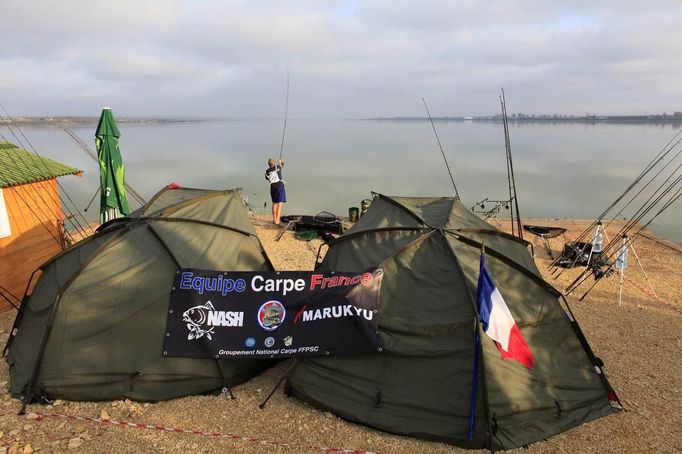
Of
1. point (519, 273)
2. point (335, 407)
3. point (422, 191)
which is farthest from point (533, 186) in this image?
point (335, 407)

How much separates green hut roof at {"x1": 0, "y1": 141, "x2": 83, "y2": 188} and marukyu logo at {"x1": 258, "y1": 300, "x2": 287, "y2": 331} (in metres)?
6.07

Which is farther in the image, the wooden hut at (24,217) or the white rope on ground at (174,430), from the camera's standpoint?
the wooden hut at (24,217)

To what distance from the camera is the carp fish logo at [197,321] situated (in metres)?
5.67

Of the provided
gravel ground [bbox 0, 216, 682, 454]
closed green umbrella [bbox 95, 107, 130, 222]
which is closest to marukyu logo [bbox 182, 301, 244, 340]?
gravel ground [bbox 0, 216, 682, 454]

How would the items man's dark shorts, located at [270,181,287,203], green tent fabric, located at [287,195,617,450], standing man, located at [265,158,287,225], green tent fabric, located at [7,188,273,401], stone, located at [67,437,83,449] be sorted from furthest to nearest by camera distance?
man's dark shorts, located at [270,181,287,203] < standing man, located at [265,158,287,225] < green tent fabric, located at [7,188,273,401] < green tent fabric, located at [287,195,617,450] < stone, located at [67,437,83,449]

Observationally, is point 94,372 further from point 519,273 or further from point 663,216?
point 663,216

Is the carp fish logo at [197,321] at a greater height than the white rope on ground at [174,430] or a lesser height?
greater

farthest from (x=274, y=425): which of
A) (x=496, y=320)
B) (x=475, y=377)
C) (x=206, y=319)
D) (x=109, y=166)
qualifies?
(x=109, y=166)

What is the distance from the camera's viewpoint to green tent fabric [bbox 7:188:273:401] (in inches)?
217

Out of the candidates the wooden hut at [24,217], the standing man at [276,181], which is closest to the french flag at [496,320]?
the wooden hut at [24,217]

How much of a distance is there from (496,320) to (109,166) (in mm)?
8357

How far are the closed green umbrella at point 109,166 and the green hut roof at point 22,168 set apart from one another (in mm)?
1165

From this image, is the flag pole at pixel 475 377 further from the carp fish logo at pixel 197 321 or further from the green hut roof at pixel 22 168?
the green hut roof at pixel 22 168

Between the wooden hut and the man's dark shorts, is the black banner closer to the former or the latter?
the wooden hut
